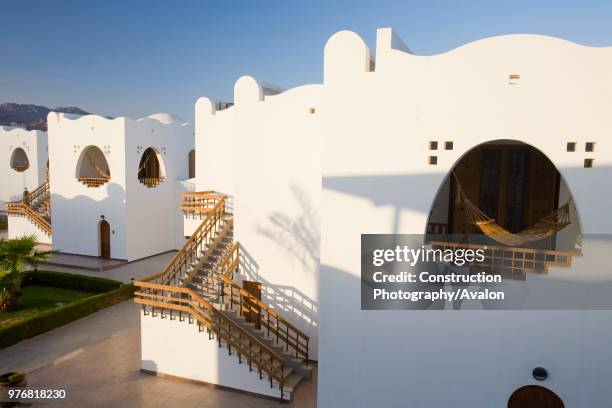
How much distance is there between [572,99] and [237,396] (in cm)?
907

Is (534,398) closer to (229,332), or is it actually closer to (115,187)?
(229,332)

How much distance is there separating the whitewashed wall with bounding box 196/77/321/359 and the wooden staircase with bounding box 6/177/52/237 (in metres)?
17.5

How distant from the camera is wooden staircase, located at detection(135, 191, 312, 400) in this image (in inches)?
435

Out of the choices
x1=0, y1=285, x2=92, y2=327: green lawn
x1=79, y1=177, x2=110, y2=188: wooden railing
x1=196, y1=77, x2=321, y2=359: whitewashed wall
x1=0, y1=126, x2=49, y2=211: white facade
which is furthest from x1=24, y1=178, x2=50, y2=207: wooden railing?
x1=196, y1=77, x2=321, y2=359: whitewashed wall

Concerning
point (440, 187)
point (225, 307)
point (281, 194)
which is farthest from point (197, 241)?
point (440, 187)

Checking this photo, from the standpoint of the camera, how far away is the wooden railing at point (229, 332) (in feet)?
35.6

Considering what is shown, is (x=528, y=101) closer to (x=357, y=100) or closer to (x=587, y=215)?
(x=587, y=215)

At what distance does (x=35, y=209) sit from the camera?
27.3 metres

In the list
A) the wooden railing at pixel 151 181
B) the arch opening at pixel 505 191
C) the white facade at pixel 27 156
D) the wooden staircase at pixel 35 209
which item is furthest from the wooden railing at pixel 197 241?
the white facade at pixel 27 156

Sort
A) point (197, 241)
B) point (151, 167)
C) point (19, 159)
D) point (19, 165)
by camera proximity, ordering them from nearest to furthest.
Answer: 1. point (197, 241)
2. point (151, 167)
3. point (19, 165)
4. point (19, 159)

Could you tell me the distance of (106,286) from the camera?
17875 millimetres

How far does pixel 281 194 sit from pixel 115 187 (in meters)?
12.8

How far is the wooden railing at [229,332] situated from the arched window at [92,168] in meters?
12.6

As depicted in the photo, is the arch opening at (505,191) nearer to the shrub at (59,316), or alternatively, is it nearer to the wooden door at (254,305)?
the wooden door at (254,305)
